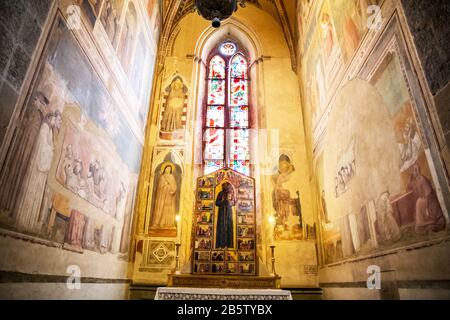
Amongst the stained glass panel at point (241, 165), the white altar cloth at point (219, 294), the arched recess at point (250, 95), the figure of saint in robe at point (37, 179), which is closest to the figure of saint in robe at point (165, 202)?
the arched recess at point (250, 95)

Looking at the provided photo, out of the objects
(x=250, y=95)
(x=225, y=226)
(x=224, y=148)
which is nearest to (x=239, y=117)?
(x=250, y=95)

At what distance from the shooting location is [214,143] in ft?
32.4

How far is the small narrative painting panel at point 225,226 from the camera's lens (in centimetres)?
696

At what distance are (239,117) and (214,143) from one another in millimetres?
1308

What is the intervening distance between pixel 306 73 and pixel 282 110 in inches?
52.1

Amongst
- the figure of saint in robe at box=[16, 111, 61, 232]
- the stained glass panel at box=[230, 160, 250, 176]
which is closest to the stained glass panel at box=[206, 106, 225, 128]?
the stained glass panel at box=[230, 160, 250, 176]

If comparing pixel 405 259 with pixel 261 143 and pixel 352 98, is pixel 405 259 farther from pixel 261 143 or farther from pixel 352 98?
pixel 261 143

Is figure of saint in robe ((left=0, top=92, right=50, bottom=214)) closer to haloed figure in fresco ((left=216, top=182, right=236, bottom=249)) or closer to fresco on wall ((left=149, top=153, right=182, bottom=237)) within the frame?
haloed figure in fresco ((left=216, top=182, right=236, bottom=249))

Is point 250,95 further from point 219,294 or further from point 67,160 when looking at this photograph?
point 67,160

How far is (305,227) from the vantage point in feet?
27.3

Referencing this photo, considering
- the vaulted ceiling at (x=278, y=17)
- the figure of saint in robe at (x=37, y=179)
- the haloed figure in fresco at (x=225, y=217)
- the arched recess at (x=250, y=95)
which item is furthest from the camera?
the vaulted ceiling at (x=278, y=17)

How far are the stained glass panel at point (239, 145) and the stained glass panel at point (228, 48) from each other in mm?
3477

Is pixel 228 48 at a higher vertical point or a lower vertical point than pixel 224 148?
higher

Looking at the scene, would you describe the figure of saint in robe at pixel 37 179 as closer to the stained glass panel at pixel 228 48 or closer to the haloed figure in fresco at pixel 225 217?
the haloed figure in fresco at pixel 225 217
